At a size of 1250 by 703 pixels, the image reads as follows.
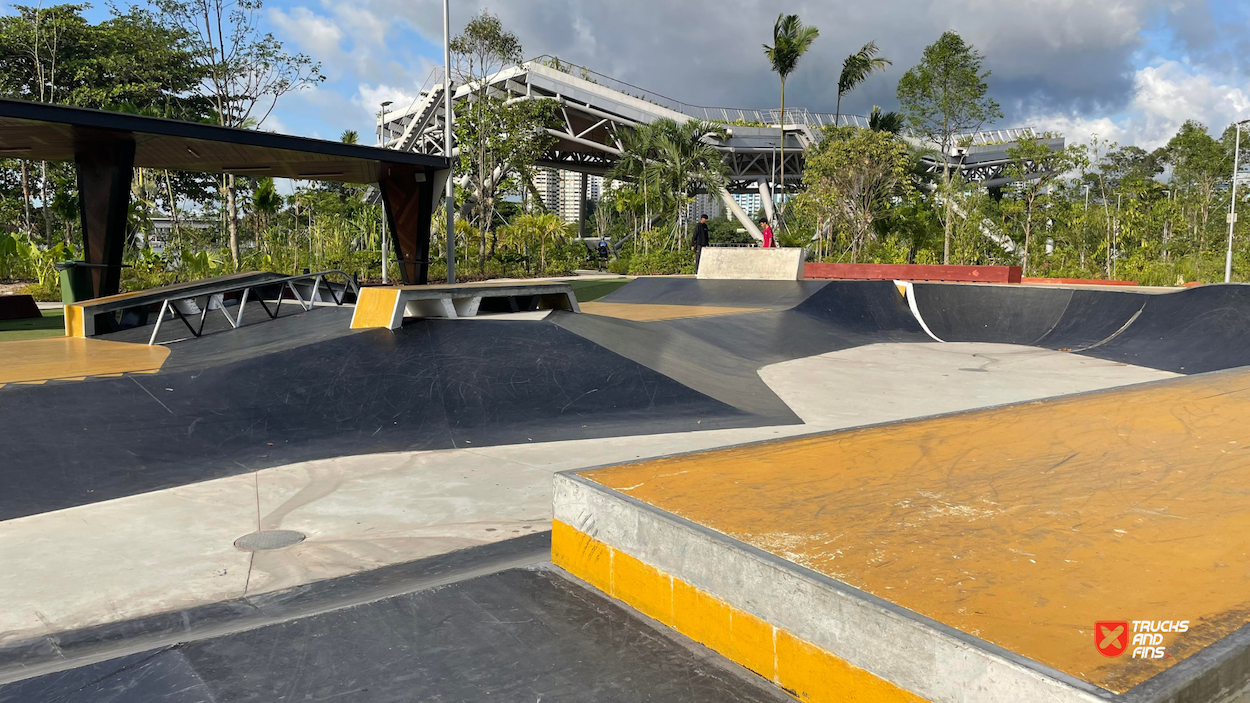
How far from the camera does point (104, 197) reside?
12352mm

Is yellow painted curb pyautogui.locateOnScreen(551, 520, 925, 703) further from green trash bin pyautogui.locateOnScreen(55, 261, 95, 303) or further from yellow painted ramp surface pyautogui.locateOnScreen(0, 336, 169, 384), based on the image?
green trash bin pyautogui.locateOnScreen(55, 261, 95, 303)

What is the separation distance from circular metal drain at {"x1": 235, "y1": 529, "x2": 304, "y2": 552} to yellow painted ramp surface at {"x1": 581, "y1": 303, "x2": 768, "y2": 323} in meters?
9.26

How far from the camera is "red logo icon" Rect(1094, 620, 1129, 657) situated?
81.5 inches

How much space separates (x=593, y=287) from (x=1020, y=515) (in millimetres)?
23943

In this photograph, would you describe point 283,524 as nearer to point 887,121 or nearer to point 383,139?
point 887,121

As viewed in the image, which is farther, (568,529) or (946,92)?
(946,92)

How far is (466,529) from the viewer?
5.19 metres

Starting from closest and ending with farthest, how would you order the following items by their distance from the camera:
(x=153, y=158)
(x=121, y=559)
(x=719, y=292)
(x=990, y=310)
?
(x=121, y=559), (x=153, y=158), (x=990, y=310), (x=719, y=292)

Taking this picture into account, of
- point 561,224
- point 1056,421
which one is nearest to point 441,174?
point 1056,421

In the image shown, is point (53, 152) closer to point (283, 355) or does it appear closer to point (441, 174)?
point (441, 174)

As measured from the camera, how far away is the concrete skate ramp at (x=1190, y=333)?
1281cm

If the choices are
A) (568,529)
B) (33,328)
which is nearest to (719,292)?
(33,328)

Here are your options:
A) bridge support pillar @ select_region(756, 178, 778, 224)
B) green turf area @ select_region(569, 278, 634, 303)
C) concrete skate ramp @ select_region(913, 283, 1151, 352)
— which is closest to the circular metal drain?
concrete skate ramp @ select_region(913, 283, 1151, 352)

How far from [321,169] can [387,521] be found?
13482mm
